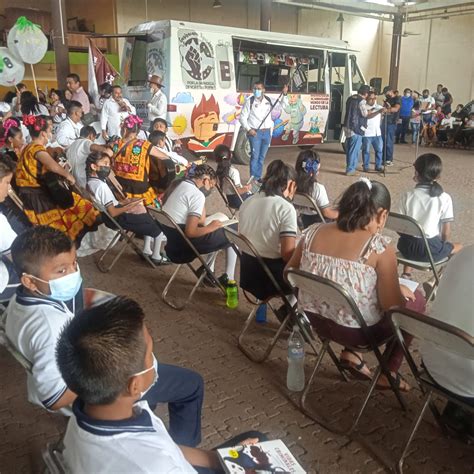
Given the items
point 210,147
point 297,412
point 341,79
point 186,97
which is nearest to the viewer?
point 297,412

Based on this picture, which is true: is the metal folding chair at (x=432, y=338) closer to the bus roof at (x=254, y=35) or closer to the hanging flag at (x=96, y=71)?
the hanging flag at (x=96, y=71)

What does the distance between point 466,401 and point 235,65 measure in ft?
27.2

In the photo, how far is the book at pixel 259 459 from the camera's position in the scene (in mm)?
1392

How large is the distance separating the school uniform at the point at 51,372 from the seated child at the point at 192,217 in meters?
1.58

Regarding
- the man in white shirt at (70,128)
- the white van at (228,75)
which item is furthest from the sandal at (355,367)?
the white van at (228,75)

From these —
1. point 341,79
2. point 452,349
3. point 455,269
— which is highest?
point 341,79

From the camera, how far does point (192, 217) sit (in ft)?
11.8

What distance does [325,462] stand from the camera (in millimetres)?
2193

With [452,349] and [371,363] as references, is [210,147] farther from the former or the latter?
[452,349]

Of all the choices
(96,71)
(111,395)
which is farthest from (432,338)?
(96,71)

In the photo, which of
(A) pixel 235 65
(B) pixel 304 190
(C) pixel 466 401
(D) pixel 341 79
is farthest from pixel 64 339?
(D) pixel 341 79

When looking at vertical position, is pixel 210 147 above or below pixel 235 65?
below

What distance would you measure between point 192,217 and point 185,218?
87mm

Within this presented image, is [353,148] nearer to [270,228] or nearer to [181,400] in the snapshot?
[270,228]
